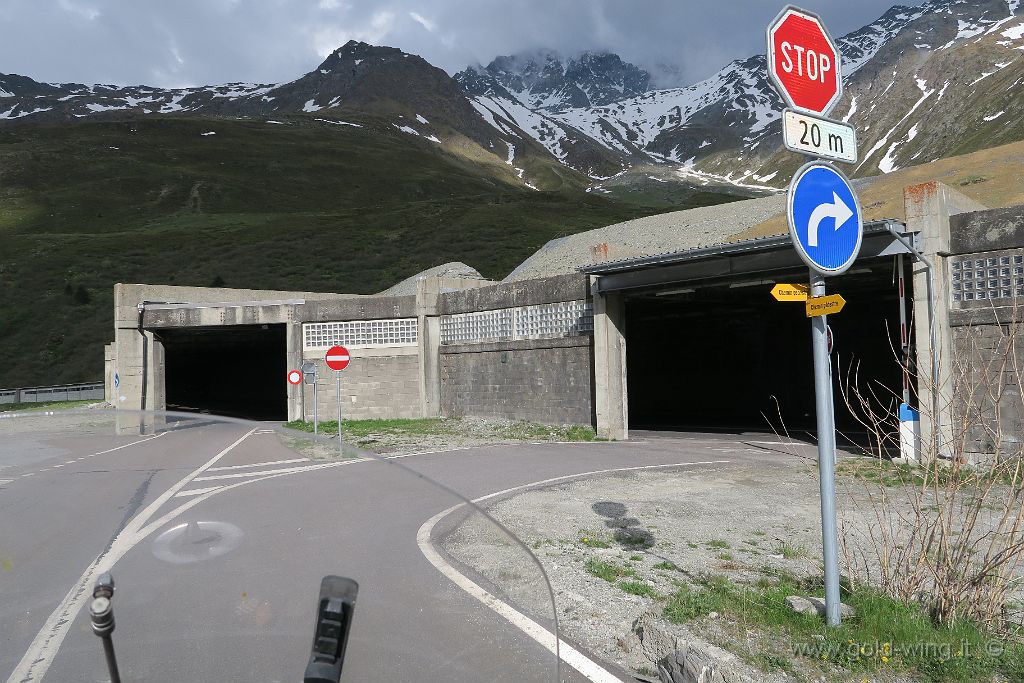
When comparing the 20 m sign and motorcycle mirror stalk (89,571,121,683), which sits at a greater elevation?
the 20 m sign

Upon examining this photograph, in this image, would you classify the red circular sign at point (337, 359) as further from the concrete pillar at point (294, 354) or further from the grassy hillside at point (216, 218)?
the grassy hillside at point (216, 218)

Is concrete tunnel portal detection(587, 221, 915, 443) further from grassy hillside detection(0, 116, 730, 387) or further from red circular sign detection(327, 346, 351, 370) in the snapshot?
grassy hillside detection(0, 116, 730, 387)

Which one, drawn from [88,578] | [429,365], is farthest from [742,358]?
[88,578]

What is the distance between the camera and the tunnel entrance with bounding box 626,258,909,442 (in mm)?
22797

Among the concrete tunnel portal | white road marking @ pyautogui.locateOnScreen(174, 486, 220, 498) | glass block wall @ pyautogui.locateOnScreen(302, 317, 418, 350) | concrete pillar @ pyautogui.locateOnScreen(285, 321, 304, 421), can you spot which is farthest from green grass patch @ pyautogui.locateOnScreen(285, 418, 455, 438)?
white road marking @ pyautogui.locateOnScreen(174, 486, 220, 498)

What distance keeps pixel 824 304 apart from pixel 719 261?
11.5 m

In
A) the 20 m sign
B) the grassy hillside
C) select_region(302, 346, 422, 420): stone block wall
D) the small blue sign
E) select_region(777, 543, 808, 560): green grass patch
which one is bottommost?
select_region(777, 543, 808, 560): green grass patch

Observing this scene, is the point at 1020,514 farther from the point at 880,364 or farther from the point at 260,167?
the point at 260,167

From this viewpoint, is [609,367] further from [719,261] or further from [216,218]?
[216,218]

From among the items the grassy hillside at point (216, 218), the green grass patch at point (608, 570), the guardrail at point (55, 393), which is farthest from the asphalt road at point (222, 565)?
the grassy hillside at point (216, 218)

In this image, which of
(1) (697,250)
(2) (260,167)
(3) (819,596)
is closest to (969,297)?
(1) (697,250)

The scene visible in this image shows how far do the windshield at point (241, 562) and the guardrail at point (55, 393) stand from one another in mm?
43950

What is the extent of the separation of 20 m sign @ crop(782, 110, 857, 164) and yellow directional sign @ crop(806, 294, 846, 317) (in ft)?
3.01

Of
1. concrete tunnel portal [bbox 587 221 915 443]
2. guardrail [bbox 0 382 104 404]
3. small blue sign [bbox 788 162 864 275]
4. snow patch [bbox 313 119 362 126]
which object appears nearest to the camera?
small blue sign [bbox 788 162 864 275]
